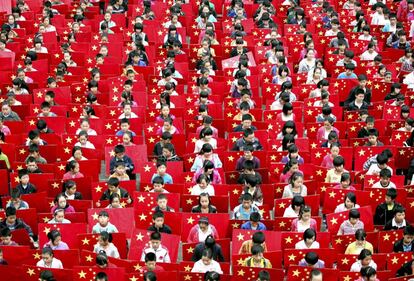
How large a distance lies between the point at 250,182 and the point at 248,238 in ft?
5.68

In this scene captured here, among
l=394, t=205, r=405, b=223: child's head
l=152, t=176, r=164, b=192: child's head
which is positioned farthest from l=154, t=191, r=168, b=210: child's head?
l=394, t=205, r=405, b=223: child's head

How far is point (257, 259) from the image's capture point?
16.8 metres

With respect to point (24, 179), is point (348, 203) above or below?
below

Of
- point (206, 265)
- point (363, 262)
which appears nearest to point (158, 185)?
point (206, 265)

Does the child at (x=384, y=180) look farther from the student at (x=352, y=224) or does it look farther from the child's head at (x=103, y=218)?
the child's head at (x=103, y=218)

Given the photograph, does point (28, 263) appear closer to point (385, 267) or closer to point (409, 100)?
point (385, 267)

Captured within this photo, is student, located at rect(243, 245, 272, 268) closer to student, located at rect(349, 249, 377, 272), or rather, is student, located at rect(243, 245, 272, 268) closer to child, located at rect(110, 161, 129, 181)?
student, located at rect(349, 249, 377, 272)

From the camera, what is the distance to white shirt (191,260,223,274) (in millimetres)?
16828

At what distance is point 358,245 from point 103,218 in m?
3.99

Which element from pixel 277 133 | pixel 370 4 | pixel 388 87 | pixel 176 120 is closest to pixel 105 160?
pixel 176 120

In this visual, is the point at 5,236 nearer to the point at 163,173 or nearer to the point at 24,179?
the point at 24,179

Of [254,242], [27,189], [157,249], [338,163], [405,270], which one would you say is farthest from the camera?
[27,189]

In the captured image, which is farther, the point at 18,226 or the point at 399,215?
the point at 18,226

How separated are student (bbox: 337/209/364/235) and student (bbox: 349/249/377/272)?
1036 millimetres
